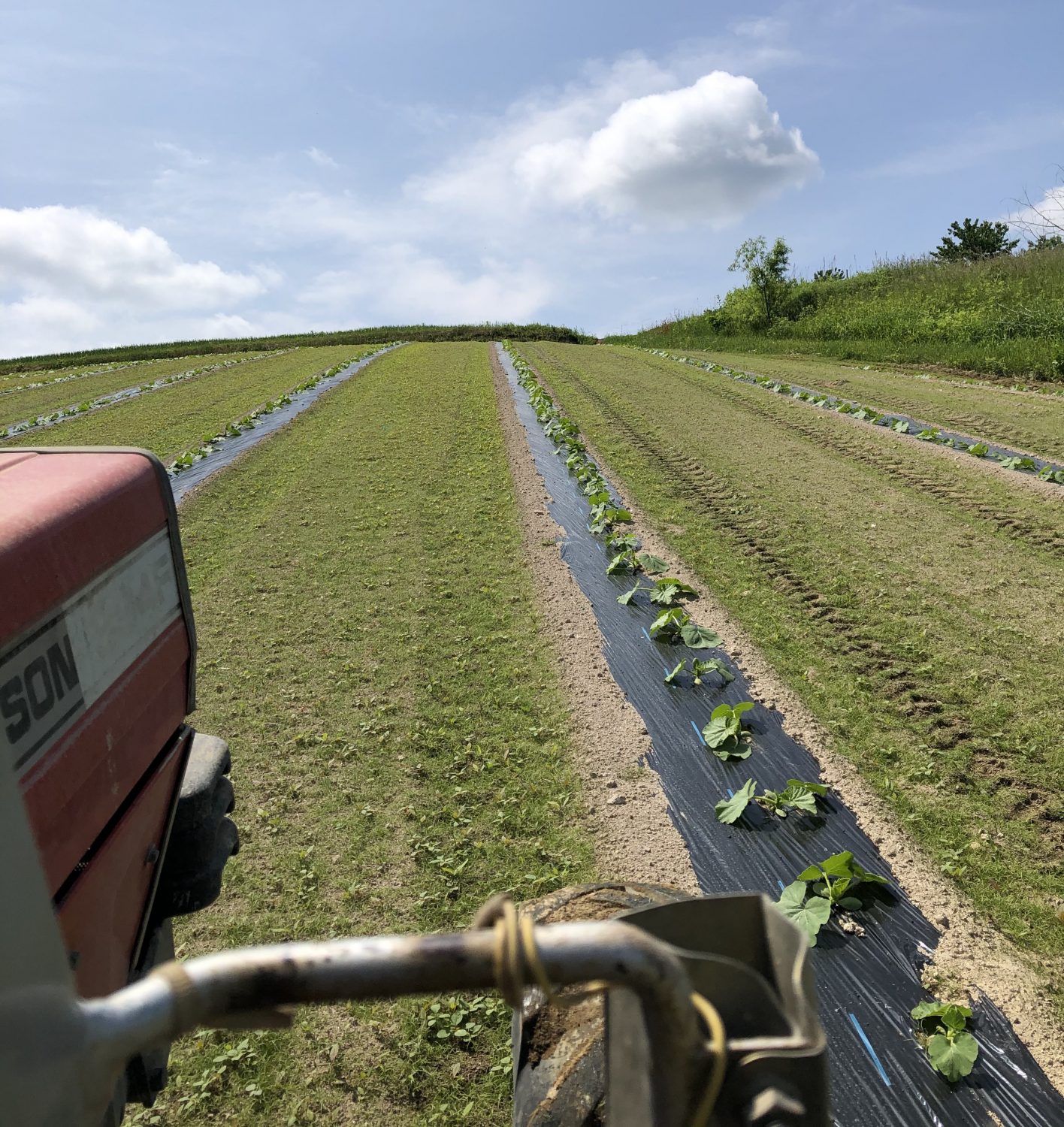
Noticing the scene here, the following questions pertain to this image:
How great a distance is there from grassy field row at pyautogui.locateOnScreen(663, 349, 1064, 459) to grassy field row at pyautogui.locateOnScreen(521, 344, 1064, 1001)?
1.96m

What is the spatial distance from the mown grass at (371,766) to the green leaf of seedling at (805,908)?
0.88 meters

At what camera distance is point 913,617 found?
631cm

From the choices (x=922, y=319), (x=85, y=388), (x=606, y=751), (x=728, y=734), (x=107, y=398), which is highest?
(x=922, y=319)

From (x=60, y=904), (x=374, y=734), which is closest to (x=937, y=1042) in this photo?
(x=60, y=904)

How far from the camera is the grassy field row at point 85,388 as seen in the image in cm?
2097

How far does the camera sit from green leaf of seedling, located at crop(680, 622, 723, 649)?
608 centimetres

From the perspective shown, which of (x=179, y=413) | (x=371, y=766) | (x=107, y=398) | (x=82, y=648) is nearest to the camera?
(x=82, y=648)

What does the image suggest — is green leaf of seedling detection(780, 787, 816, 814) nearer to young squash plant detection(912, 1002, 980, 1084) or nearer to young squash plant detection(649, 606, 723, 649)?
young squash plant detection(912, 1002, 980, 1084)

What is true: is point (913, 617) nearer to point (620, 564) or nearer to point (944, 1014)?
point (620, 564)

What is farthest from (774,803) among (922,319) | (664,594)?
(922,319)

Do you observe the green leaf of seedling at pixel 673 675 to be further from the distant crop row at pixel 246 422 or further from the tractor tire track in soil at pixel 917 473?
the distant crop row at pixel 246 422

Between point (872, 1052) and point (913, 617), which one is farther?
point (913, 617)

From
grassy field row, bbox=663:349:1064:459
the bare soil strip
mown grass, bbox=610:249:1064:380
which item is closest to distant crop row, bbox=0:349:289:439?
the bare soil strip

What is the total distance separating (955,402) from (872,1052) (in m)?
15.6
